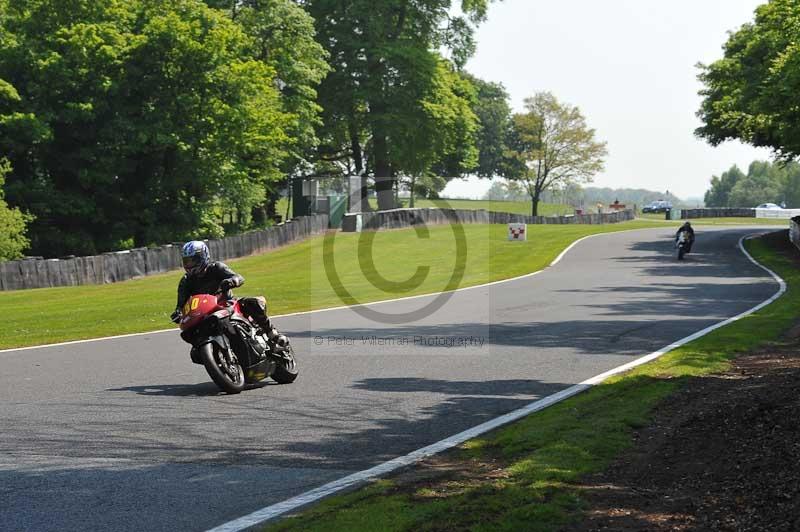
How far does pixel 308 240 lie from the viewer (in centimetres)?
5112

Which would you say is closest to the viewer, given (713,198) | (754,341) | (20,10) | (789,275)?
(754,341)

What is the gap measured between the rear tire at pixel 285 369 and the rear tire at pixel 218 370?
691 millimetres

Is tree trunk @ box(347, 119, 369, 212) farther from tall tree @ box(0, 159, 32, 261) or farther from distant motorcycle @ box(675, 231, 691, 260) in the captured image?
distant motorcycle @ box(675, 231, 691, 260)

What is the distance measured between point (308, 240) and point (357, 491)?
4464cm

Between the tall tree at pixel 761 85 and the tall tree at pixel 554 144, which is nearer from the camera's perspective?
the tall tree at pixel 761 85

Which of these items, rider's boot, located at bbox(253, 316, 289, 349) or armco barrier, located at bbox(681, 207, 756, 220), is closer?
rider's boot, located at bbox(253, 316, 289, 349)

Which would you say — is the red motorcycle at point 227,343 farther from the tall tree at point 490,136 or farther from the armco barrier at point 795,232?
the tall tree at point 490,136

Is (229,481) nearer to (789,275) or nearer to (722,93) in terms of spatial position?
(789,275)

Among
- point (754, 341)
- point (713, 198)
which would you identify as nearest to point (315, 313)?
point (754, 341)

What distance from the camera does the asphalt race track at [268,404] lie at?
6773 mm

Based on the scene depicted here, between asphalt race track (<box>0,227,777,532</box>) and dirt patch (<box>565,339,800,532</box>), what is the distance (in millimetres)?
1886

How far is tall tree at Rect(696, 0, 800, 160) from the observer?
33.2 meters

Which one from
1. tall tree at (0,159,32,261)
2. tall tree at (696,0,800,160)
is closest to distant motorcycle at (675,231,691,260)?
tall tree at (696,0,800,160)

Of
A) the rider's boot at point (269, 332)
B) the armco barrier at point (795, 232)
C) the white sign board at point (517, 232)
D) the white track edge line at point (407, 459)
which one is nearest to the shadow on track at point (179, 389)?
the rider's boot at point (269, 332)
